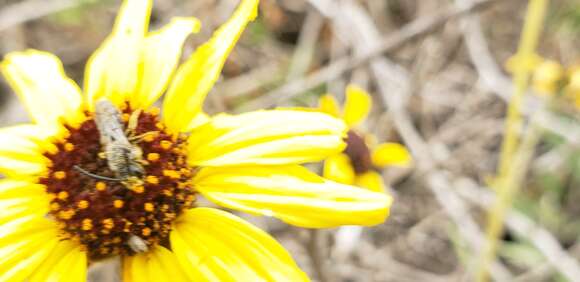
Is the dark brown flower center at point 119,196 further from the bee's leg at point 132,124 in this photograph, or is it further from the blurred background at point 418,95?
the blurred background at point 418,95

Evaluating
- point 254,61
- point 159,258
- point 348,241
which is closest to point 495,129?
point 348,241

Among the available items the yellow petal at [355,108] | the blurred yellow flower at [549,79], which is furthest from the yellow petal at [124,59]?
the blurred yellow flower at [549,79]

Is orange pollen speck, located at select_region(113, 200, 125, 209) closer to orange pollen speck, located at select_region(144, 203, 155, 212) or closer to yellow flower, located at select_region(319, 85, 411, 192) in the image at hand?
orange pollen speck, located at select_region(144, 203, 155, 212)

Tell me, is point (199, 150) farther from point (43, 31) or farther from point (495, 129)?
point (43, 31)

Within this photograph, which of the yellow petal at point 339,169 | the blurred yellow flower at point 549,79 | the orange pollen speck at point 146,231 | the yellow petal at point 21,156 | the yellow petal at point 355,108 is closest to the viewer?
the orange pollen speck at point 146,231

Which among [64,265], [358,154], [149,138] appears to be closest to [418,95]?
[358,154]

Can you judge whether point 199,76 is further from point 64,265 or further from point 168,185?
point 64,265
